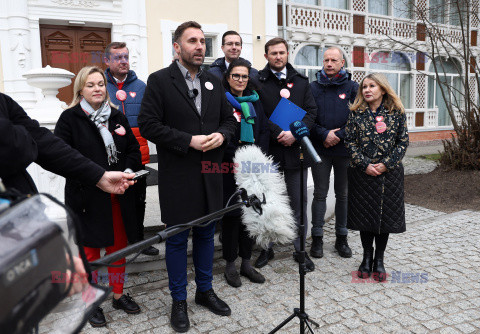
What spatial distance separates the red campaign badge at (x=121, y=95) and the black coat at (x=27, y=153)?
5.86 ft

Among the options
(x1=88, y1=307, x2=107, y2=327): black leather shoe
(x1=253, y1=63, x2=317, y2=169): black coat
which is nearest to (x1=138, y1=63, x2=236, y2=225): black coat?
(x1=88, y1=307, x2=107, y2=327): black leather shoe

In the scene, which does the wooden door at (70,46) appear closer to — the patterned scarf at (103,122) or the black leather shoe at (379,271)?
the patterned scarf at (103,122)

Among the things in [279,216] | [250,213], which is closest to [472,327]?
[279,216]

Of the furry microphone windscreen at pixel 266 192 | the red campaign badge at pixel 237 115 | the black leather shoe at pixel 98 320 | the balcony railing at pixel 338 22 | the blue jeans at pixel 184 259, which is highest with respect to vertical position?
the balcony railing at pixel 338 22

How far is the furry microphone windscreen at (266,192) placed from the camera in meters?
2.90

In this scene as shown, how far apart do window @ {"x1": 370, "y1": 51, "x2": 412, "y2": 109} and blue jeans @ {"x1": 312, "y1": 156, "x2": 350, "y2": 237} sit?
12.4m

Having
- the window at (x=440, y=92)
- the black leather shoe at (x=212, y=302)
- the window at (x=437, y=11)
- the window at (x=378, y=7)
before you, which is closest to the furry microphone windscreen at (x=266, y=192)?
the black leather shoe at (x=212, y=302)

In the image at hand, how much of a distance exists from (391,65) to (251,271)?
14653mm

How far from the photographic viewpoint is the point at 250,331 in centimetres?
274

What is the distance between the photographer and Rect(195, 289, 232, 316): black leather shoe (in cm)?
296

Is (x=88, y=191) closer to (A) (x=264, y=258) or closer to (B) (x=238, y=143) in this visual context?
(B) (x=238, y=143)

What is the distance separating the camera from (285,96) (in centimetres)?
372

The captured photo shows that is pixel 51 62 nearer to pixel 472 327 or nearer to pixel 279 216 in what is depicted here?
pixel 279 216

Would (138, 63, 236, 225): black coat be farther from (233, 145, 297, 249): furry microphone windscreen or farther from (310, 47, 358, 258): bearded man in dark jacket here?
(310, 47, 358, 258): bearded man in dark jacket
